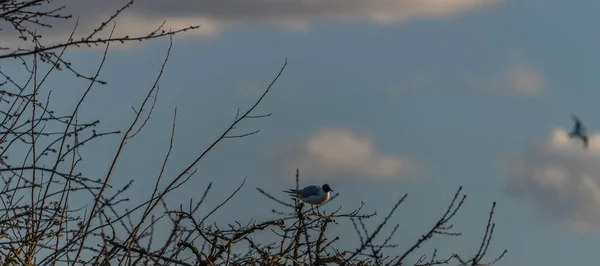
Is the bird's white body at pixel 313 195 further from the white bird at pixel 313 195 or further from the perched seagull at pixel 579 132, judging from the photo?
the perched seagull at pixel 579 132

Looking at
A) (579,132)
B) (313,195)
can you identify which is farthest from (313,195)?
(579,132)

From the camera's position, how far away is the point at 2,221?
5.43m

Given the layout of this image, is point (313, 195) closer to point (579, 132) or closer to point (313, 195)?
point (313, 195)

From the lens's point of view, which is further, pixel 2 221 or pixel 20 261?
pixel 2 221

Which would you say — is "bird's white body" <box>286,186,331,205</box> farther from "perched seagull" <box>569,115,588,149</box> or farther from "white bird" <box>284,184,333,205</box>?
"perched seagull" <box>569,115,588,149</box>

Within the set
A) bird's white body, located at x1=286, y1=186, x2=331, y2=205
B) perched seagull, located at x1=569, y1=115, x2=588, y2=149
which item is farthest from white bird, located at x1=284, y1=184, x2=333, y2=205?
perched seagull, located at x1=569, y1=115, x2=588, y2=149

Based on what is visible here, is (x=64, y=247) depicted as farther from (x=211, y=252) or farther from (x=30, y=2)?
(x=30, y=2)

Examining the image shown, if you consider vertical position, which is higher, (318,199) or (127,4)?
(318,199)

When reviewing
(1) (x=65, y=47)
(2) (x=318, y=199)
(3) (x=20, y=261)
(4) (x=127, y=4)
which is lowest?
(3) (x=20, y=261)

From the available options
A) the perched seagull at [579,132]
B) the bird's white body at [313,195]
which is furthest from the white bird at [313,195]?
the perched seagull at [579,132]

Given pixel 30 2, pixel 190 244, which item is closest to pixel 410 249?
pixel 190 244

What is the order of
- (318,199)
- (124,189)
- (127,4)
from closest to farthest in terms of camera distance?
1. (124,189)
2. (127,4)
3. (318,199)

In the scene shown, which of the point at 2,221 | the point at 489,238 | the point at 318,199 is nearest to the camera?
the point at 489,238

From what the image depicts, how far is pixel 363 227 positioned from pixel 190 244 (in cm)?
180
